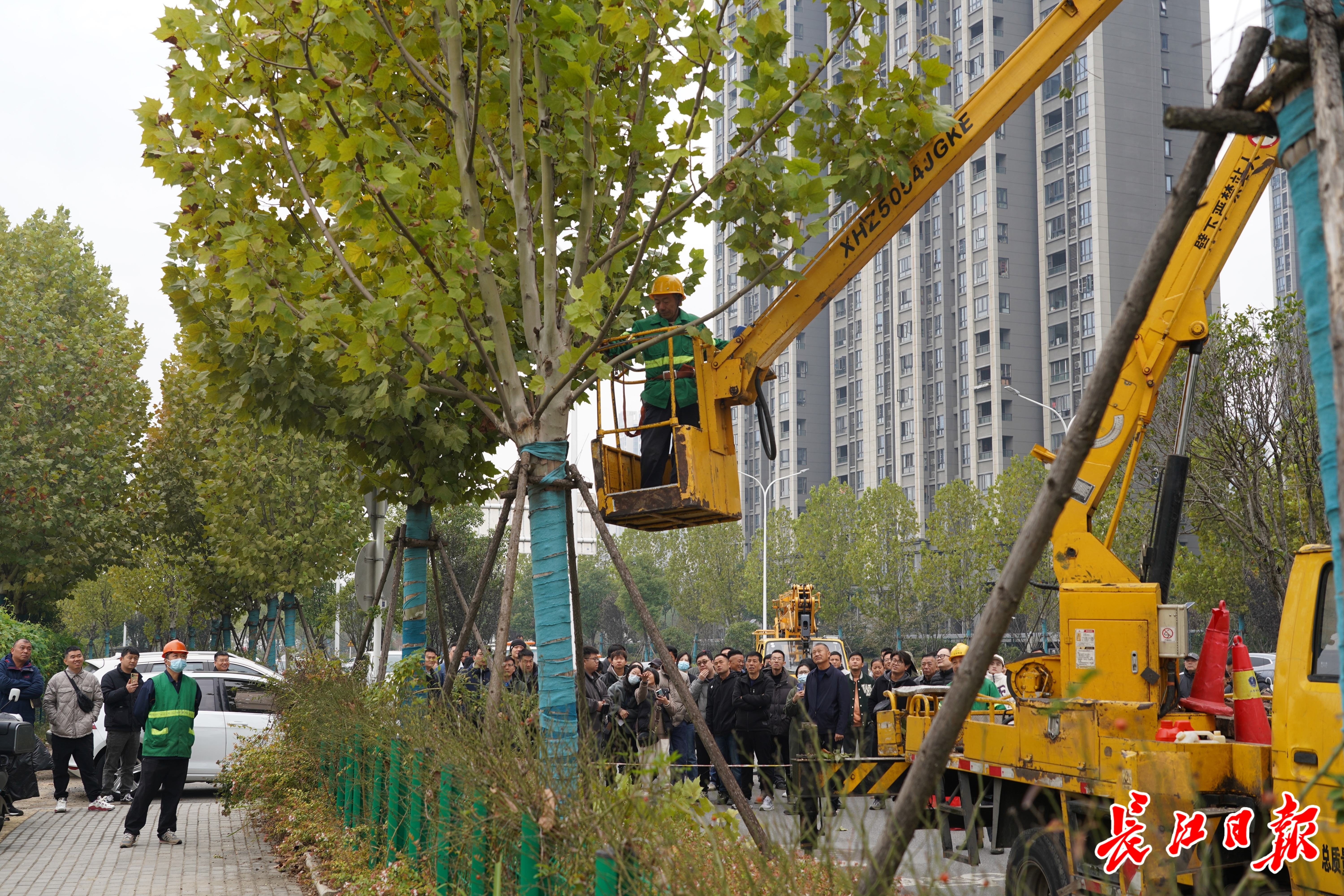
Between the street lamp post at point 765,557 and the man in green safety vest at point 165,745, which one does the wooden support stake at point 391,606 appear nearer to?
the man in green safety vest at point 165,745

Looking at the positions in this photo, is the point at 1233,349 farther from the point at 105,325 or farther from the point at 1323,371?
the point at 105,325

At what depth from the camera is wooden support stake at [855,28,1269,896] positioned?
9.59ft

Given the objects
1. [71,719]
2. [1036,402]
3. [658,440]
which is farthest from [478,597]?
[1036,402]

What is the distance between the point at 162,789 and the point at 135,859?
37.2 inches

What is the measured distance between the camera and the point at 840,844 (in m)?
3.45

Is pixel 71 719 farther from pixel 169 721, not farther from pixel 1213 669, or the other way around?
pixel 1213 669

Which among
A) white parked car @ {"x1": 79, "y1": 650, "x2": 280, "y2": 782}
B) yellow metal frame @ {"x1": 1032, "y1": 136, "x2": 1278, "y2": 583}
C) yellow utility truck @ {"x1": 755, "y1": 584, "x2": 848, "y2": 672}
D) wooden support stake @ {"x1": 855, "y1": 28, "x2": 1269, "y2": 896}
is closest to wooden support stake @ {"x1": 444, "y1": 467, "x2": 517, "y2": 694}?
yellow metal frame @ {"x1": 1032, "y1": 136, "x2": 1278, "y2": 583}

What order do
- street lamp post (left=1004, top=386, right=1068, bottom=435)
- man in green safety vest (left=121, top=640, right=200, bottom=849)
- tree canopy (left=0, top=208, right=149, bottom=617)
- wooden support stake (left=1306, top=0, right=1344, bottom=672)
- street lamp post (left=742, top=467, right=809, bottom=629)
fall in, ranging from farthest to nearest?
street lamp post (left=742, top=467, right=809, bottom=629)
street lamp post (left=1004, top=386, right=1068, bottom=435)
tree canopy (left=0, top=208, right=149, bottom=617)
man in green safety vest (left=121, top=640, right=200, bottom=849)
wooden support stake (left=1306, top=0, right=1344, bottom=672)

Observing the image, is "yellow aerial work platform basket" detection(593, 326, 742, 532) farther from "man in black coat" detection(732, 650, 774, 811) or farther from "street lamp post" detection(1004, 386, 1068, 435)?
"street lamp post" detection(1004, 386, 1068, 435)

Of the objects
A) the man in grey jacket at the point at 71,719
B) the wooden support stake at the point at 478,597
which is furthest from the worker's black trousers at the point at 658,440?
the man in grey jacket at the point at 71,719

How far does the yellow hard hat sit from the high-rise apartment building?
5140cm

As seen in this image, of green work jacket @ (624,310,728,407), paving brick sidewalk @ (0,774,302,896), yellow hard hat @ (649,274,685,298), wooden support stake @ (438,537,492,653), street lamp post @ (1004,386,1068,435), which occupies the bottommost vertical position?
paving brick sidewalk @ (0,774,302,896)

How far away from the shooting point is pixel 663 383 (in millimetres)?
8797

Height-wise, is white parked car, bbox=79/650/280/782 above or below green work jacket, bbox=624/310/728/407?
below
